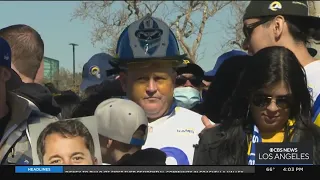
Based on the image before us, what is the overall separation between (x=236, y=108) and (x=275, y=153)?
17cm

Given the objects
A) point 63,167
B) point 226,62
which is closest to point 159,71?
point 226,62

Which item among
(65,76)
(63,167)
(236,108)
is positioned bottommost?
(63,167)

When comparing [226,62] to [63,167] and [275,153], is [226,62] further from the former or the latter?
[63,167]

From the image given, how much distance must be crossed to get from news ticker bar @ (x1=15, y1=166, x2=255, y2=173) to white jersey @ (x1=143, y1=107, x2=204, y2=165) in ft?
0.07

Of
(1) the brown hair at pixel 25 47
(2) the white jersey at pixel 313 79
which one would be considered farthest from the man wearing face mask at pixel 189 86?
(1) the brown hair at pixel 25 47

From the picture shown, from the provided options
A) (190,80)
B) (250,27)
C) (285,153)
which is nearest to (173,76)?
(190,80)

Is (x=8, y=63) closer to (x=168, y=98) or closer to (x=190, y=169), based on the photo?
(x=168, y=98)

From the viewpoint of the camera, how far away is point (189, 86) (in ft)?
7.00

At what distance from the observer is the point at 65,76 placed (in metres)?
2.02

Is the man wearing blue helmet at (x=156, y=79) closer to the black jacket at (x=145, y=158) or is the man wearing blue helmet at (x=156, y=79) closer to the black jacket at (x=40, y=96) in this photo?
the black jacket at (x=145, y=158)

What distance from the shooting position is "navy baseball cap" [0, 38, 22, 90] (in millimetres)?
1958

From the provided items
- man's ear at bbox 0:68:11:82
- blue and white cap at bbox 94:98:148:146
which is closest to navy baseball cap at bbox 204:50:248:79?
blue and white cap at bbox 94:98:148:146

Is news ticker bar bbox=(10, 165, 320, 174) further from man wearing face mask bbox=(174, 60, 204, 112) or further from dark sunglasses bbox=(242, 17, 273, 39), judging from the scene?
dark sunglasses bbox=(242, 17, 273, 39)

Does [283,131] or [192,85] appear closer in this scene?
[283,131]
